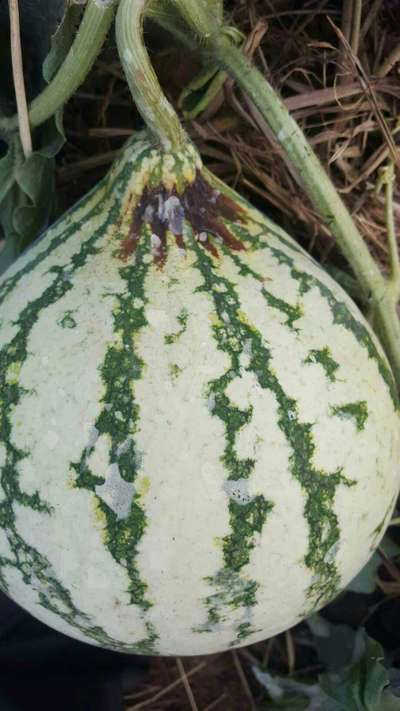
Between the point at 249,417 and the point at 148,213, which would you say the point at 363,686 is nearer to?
the point at 249,417

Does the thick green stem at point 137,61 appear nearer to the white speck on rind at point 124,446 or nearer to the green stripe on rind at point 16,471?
the green stripe on rind at point 16,471

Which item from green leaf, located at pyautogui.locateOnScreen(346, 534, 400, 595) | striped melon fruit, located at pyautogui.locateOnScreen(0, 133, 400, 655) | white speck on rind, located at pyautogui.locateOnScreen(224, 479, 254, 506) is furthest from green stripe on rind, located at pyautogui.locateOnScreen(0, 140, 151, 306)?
green leaf, located at pyautogui.locateOnScreen(346, 534, 400, 595)

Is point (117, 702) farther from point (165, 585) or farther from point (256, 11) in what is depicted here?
point (256, 11)

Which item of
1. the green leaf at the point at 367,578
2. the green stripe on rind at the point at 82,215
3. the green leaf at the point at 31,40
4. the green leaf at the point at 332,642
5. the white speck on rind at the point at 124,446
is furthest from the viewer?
the green leaf at the point at 332,642

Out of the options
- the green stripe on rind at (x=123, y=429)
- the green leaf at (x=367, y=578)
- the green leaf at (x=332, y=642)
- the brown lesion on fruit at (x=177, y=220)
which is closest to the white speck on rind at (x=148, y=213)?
the brown lesion on fruit at (x=177, y=220)

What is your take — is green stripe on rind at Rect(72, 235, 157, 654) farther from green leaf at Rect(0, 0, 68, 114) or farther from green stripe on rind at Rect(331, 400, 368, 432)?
green leaf at Rect(0, 0, 68, 114)

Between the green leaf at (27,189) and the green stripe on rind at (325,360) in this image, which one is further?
the green leaf at (27,189)
